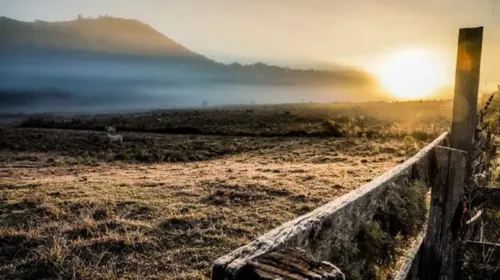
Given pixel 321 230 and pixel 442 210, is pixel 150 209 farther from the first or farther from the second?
pixel 321 230

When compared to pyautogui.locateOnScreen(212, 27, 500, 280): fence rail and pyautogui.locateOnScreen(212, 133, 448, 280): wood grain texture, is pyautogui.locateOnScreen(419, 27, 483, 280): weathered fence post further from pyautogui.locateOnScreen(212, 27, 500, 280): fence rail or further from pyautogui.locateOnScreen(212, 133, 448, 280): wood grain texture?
pyautogui.locateOnScreen(212, 133, 448, 280): wood grain texture

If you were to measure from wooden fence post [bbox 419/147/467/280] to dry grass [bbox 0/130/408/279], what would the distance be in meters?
2.87

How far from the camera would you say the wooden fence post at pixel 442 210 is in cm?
372

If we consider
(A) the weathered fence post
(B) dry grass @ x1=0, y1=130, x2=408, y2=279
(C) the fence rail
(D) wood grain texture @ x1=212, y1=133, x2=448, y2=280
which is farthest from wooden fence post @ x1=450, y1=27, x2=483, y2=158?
(B) dry grass @ x1=0, y1=130, x2=408, y2=279

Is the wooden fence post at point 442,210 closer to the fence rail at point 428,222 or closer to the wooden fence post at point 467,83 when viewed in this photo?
the fence rail at point 428,222

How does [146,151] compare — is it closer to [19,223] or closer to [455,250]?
[19,223]

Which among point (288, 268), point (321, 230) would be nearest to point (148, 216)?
point (321, 230)

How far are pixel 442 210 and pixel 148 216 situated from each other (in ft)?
19.2

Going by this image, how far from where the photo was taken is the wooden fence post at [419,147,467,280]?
3.72m

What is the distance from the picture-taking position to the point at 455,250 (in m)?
4.09

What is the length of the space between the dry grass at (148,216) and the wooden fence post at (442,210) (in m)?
2.87

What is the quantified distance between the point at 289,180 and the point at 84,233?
6.50 metres

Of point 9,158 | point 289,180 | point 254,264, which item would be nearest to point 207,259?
point 254,264

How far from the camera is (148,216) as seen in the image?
8.27 metres
